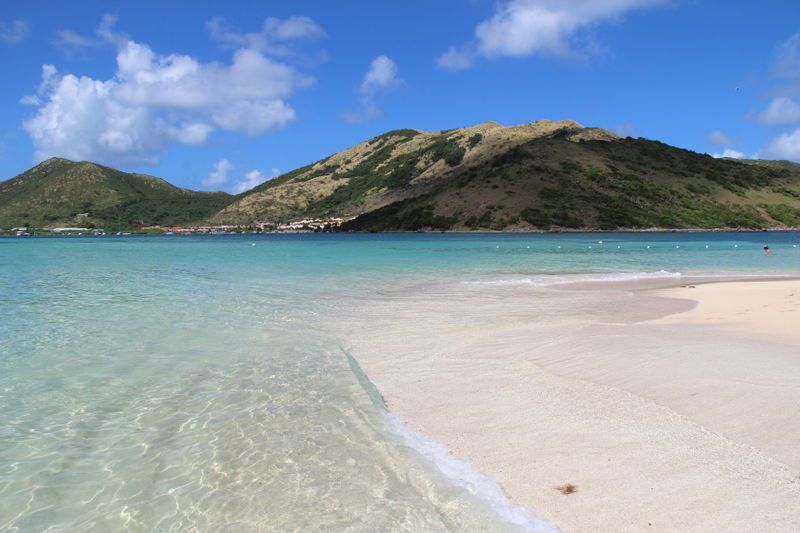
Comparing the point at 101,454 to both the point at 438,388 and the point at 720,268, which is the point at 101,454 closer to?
the point at 438,388

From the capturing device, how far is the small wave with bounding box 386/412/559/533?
13.9 ft

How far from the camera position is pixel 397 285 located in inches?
911

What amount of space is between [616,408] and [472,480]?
108 inches

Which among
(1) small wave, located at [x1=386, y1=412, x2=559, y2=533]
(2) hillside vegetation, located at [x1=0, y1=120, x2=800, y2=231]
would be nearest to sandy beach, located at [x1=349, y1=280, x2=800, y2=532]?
(1) small wave, located at [x1=386, y1=412, x2=559, y2=533]

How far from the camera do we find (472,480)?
495 centimetres

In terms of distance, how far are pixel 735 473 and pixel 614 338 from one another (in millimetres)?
6420

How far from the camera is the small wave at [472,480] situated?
422cm

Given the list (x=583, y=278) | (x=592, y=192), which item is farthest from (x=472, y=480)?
(x=592, y=192)

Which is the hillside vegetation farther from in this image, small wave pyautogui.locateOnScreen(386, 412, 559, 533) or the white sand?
small wave pyautogui.locateOnScreen(386, 412, 559, 533)

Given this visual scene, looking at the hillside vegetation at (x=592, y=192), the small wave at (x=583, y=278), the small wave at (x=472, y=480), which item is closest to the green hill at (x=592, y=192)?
the hillside vegetation at (x=592, y=192)

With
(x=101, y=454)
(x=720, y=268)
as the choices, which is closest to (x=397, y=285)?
(x=101, y=454)

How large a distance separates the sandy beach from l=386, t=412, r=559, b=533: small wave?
0.11 metres

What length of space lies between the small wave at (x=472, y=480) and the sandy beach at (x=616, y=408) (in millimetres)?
109

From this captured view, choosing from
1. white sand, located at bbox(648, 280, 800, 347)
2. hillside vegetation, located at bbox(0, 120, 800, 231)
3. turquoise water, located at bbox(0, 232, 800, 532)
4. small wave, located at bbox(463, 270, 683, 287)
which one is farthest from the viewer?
hillside vegetation, located at bbox(0, 120, 800, 231)
